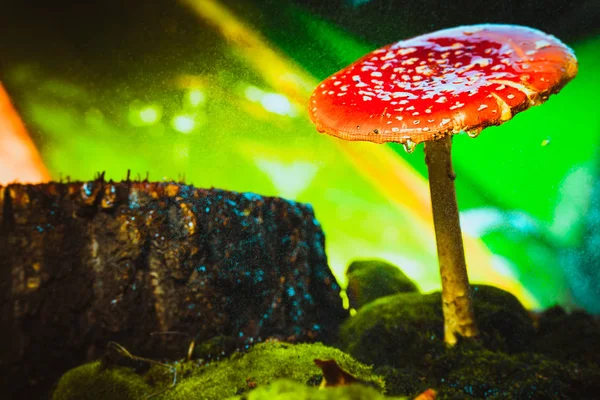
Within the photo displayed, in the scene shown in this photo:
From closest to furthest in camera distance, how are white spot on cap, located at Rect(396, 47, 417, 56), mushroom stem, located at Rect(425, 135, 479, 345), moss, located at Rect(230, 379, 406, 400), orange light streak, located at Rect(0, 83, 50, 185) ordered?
moss, located at Rect(230, 379, 406, 400) < white spot on cap, located at Rect(396, 47, 417, 56) < mushroom stem, located at Rect(425, 135, 479, 345) < orange light streak, located at Rect(0, 83, 50, 185)

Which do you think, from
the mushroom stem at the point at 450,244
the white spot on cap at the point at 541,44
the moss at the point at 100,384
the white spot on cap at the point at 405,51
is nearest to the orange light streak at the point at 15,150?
the moss at the point at 100,384

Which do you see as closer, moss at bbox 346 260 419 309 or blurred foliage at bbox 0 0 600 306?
blurred foliage at bbox 0 0 600 306

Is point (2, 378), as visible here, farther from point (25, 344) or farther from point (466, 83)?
point (466, 83)

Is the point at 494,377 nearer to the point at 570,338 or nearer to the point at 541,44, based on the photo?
the point at 570,338

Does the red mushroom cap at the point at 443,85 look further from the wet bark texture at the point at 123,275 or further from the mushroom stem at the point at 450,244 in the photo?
the wet bark texture at the point at 123,275

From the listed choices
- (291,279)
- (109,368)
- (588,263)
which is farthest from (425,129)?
(588,263)

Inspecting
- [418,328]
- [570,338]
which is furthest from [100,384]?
[570,338]

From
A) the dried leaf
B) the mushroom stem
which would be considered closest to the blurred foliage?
the mushroom stem

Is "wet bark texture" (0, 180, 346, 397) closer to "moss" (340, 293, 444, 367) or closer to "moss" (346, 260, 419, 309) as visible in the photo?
"moss" (340, 293, 444, 367)
